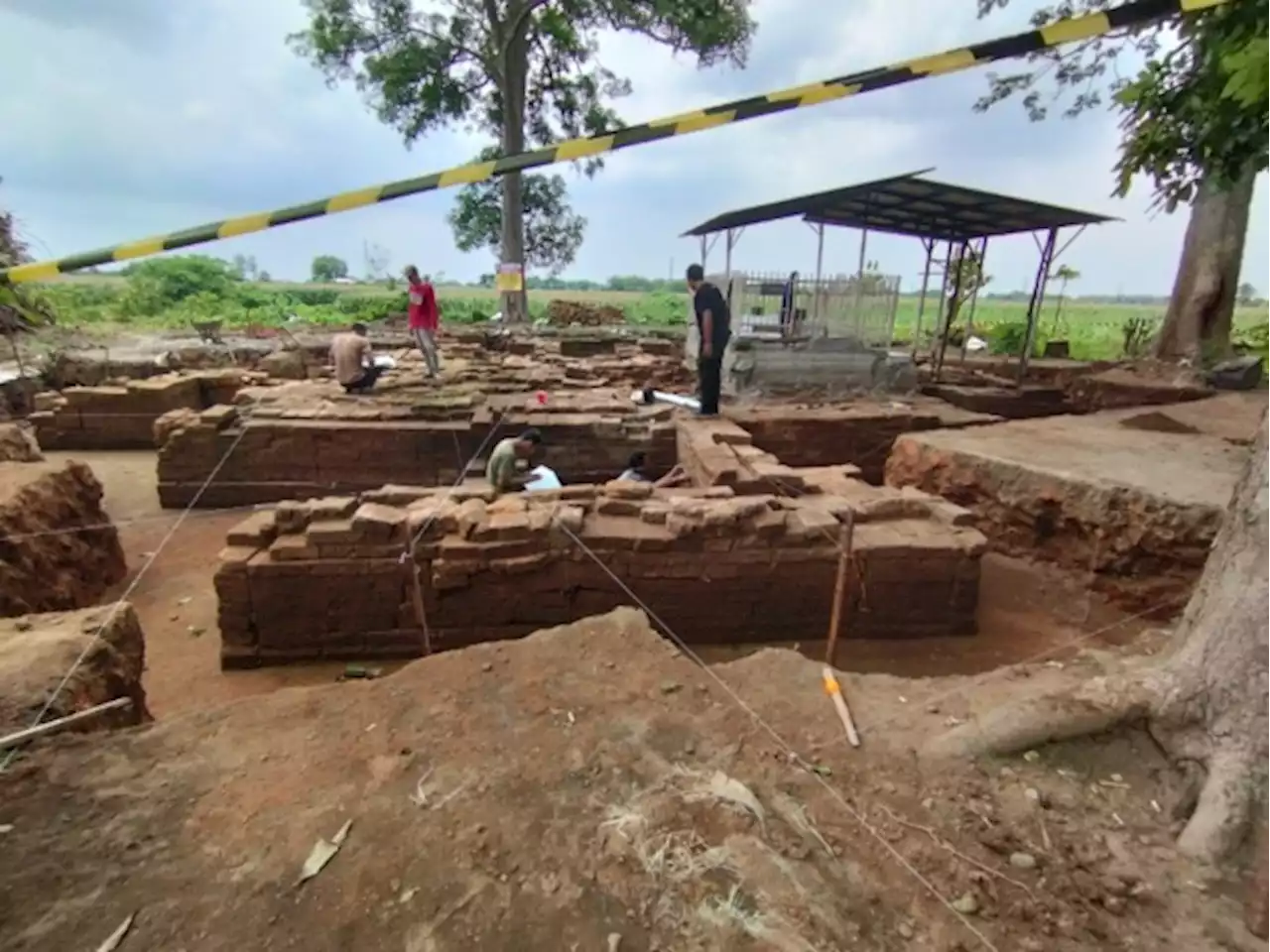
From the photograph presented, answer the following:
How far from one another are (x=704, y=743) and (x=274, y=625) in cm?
345

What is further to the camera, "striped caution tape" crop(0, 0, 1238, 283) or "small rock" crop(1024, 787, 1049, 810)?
"small rock" crop(1024, 787, 1049, 810)

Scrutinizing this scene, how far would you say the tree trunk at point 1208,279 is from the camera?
1252 cm

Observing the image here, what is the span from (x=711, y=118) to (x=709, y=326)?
579 centimetres

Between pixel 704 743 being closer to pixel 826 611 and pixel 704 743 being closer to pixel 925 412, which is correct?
pixel 826 611

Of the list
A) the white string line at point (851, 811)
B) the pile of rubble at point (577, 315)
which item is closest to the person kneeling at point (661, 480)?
the white string line at point (851, 811)

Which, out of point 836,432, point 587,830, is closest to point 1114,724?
point 587,830

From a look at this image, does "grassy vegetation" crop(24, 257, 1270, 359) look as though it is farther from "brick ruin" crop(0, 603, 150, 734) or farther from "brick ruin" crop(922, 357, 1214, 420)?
"brick ruin" crop(0, 603, 150, 734)

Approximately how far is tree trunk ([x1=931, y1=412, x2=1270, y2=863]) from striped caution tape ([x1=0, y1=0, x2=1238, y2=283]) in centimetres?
139

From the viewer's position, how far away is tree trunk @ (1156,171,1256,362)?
493 inches

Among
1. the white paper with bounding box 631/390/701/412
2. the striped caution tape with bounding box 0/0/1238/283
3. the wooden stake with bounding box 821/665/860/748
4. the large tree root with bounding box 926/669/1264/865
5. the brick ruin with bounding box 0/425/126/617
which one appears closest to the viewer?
the striped caution tape with bounding box 0/0/1238/283

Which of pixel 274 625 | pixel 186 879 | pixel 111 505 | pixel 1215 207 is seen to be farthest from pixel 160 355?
pixel 1215 207

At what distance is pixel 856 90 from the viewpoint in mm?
1863

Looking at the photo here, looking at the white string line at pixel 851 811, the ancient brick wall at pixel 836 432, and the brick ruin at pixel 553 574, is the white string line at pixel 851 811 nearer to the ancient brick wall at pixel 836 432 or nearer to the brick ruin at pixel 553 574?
the brick ruin at pixel 553 574

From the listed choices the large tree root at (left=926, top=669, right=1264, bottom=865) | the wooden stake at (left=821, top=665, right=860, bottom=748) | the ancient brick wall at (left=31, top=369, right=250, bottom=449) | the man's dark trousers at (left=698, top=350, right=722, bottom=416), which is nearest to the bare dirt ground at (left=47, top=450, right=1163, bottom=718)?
the large tree root at (left=926, top=669, right=1264, bottom=865)
